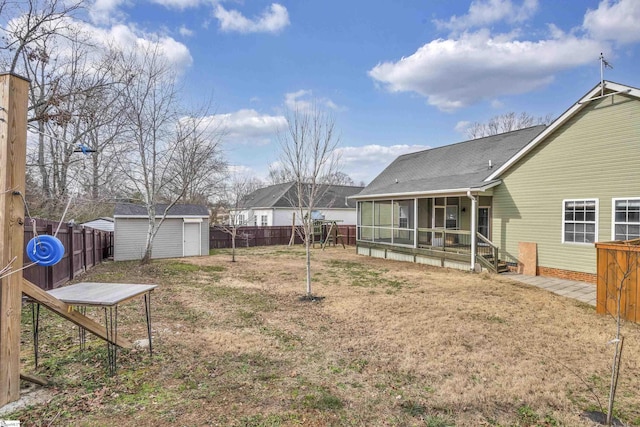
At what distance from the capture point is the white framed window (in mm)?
→ 8203

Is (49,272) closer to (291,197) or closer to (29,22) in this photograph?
(29,22)

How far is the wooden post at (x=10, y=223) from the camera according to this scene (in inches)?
108

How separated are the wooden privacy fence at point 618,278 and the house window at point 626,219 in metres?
2.80

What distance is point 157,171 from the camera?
565 inches

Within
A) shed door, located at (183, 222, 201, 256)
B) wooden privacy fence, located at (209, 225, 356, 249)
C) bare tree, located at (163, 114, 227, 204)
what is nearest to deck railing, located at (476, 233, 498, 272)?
wooden privacy fence, located at (209, 225, 356, 249)

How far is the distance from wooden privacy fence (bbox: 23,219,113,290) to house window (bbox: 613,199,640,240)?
13435 millimetres

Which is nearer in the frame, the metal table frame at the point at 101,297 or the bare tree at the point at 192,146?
the metal table frame at the point at 101,297

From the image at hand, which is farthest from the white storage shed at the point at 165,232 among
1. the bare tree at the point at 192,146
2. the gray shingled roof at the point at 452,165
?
the gray shingled roof at the point at 452,165

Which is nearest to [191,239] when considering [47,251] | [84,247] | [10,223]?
[84,247]

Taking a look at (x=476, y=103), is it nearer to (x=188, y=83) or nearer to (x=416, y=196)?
(x=416, y=196)

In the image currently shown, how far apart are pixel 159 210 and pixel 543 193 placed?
17.6 metres

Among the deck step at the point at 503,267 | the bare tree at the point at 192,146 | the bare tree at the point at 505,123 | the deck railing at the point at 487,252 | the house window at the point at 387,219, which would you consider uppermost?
the bare tree at the point at 505,123

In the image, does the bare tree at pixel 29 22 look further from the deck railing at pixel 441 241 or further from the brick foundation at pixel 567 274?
the brick foundation at pixel 567 274

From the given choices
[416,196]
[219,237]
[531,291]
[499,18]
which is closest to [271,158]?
[416,196]
